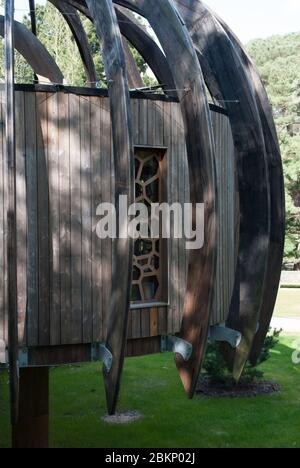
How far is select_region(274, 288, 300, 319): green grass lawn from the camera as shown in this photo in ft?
79.9

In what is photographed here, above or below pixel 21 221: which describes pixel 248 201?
above

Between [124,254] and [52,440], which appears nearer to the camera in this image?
[124,254]

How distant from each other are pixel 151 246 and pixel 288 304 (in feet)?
68.9

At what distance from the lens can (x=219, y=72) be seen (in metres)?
7.54

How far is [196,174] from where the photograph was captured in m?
6.25

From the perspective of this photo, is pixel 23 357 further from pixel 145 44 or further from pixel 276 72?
pixel 276 72

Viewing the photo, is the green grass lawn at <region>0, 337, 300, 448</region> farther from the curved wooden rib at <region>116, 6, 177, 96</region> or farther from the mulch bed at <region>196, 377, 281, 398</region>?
the curved wooden rib at <region>116, 6, 177, 96</region>

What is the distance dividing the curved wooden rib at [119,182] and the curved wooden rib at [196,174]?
77 cm

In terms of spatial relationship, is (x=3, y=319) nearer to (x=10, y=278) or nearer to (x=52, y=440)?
(x=10, y=278)

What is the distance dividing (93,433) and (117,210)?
669 cm

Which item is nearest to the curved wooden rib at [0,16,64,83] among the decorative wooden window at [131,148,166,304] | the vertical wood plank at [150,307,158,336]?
the decorative wooden window at [131,148,166,304]

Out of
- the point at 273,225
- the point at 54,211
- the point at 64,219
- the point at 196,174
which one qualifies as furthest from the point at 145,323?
the point at 273,225

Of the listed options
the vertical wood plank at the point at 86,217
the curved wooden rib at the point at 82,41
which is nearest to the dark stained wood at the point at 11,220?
the vertical wood plank at the point at 86,217

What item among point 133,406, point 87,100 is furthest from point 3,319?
point 133,406
